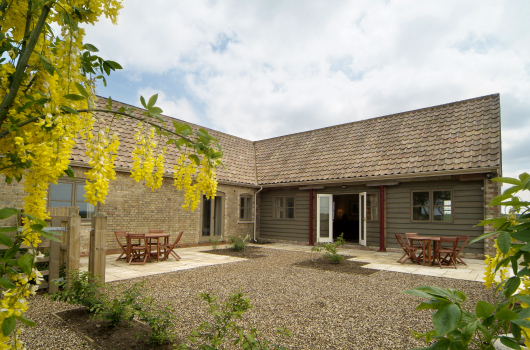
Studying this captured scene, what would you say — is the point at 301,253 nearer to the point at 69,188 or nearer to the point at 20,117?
the point at 69,188

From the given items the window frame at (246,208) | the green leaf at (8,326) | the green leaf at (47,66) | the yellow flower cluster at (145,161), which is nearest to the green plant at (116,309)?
the yellow flower cluster at (145,161)

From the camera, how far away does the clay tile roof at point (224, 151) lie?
1095 centimetres

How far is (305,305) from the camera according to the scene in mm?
5422

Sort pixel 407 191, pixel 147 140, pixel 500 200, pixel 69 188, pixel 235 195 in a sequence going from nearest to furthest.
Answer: pixel 500 200, pixel 147 140, pixel 69 188, pixel 407 191, pixel 235 195

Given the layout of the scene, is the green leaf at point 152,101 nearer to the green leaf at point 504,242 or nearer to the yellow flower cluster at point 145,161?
the yellow flower cluster at point 145,161

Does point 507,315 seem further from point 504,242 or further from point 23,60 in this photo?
point 23,60

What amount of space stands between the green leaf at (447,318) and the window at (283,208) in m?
14.4

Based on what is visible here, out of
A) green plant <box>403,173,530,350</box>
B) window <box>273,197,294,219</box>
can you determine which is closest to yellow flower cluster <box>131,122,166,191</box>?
green plant <box>403,173,530,350</box>

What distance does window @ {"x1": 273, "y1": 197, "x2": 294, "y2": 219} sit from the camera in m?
15.3

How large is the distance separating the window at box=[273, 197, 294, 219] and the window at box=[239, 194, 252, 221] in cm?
128

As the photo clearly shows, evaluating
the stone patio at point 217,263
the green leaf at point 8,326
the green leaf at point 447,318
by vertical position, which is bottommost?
the stone patio at point 217,263

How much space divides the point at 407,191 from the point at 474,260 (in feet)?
10.1

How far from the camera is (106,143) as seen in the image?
179 cm

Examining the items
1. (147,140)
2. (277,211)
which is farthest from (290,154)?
(147,140)
